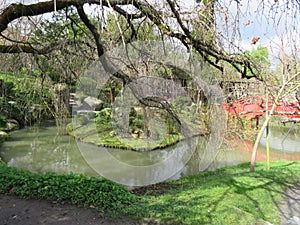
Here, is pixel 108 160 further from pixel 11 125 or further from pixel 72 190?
pixel 11 125

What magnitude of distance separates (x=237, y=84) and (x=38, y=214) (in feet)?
9.89

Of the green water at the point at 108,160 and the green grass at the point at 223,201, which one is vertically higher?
the green grass at the point at 223,201

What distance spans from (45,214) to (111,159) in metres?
5.72

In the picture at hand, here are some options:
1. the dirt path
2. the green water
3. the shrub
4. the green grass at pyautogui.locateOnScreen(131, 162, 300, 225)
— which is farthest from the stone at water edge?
the dirt path

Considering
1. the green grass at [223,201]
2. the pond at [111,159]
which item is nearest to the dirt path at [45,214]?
the green grass at [223,201]

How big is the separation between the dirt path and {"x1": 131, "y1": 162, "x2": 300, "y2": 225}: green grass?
59cm

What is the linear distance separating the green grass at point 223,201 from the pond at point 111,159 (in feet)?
4.09

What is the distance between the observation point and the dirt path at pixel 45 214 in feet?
9.46

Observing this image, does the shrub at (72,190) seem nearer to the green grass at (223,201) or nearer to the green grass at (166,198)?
the green grass at (166,198)

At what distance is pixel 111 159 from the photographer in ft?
28.7

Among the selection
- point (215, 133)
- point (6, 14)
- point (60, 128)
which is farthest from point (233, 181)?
point (6, 14)

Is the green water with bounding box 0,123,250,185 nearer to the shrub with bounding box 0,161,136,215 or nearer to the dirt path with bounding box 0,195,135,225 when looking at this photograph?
the shrub with bounding box 0,161,136,215

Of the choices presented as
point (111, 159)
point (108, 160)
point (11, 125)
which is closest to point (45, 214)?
point (108, 160)

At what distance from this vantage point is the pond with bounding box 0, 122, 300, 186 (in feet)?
23.1
